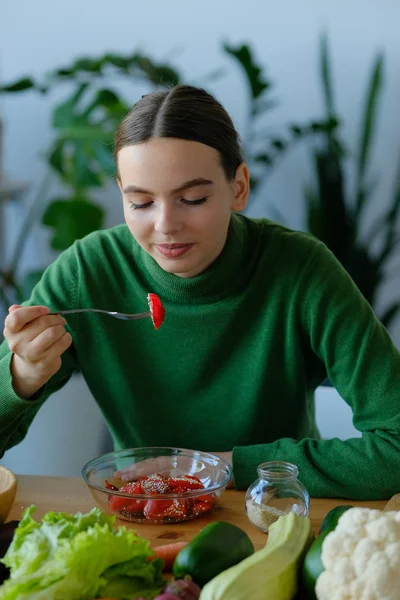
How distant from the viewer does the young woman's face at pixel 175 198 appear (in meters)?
1.42

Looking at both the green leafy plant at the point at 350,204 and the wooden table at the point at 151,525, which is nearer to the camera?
the wooden table at the point at 151,525

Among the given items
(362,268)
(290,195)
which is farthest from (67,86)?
(362,268)

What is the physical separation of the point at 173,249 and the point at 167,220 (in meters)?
0.09

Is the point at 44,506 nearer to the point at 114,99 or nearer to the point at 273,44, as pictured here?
the point at 114,99

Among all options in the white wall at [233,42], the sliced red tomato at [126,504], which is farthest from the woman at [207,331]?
the white wall at [233,42]

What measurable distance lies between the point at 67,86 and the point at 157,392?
2456 millimetres

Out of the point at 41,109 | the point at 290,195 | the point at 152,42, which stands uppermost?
the point at 152,42

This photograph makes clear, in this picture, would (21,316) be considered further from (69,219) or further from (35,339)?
(69,219)

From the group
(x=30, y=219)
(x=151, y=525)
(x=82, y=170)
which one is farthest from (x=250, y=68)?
(x=151, y=525)

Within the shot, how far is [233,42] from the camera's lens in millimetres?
3721

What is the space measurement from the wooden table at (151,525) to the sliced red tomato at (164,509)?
2 centimetres

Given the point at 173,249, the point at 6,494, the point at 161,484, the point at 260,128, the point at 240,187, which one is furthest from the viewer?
the point at 260,128

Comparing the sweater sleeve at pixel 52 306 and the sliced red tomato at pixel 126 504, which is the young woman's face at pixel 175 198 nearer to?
the sweater sleeve at pixel 52 306

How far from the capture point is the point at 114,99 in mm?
3086
